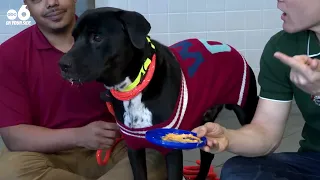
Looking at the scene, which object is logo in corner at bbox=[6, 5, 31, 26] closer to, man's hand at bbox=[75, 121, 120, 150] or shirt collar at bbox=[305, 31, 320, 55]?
man's hand at bbox=[75, 121, 120, 150]

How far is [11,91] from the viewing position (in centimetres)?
160

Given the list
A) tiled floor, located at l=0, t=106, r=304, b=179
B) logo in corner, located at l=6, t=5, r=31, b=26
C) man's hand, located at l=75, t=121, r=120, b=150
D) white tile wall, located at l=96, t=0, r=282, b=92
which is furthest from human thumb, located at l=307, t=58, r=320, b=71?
logo in corner, located at l=6, t=5, r=31, b=26

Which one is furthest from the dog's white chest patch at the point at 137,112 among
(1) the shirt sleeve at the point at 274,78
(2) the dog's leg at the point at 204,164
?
(2) the dog's leg at the point at 204,164

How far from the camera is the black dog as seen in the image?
1294 millimetres

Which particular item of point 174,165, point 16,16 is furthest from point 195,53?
point 16,16

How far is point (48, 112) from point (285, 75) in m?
0.79

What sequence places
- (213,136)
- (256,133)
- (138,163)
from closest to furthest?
(213,136)
(256,133)
(138,163)

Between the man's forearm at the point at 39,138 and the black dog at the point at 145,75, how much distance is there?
213 mm

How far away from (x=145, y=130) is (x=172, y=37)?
1671mm

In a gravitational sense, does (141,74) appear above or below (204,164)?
above

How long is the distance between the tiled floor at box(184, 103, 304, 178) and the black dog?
669 millimetres

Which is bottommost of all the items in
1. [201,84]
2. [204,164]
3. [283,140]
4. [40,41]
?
[283,140]

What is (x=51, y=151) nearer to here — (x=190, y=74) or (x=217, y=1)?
(x=190, y=74)

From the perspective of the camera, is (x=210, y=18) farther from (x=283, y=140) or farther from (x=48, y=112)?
(x=48, y=112)
